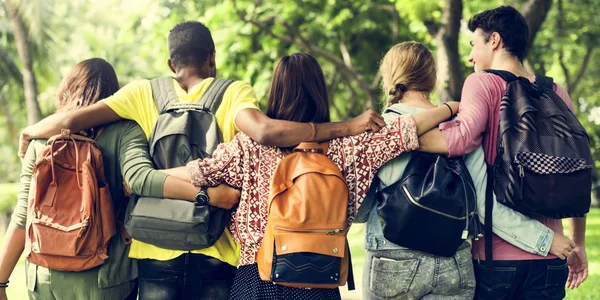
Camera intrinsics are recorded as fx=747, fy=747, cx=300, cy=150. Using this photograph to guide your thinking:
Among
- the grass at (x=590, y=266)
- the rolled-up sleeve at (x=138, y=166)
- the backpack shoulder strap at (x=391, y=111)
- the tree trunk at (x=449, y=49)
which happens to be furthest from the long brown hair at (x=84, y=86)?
the tree trunk at (x=449, y=49)

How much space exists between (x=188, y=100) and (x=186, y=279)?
808 mm

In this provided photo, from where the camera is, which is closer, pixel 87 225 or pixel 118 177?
pixel 87 225

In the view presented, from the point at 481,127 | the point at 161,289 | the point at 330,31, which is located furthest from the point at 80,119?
the point at 330,31

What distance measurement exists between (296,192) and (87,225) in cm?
98

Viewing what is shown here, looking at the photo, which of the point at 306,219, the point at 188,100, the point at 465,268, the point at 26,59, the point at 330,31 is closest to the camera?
the point at 306,219

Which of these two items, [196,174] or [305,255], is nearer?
[305,255]

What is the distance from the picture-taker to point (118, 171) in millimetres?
3521

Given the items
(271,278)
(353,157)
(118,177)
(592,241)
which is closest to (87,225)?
(118,177)

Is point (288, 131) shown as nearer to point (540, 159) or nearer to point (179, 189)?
point (179, 189)

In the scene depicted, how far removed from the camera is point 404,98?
3404mm

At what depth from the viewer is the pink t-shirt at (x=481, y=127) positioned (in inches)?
125

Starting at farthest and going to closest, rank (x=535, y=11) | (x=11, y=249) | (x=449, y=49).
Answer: (x=449, y=49) → (x=535, y=11) → (x=11, y=249)

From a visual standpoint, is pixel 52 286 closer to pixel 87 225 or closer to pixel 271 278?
pixel 87 225

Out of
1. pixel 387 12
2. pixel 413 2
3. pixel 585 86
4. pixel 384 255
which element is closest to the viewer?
pixel 384 255
